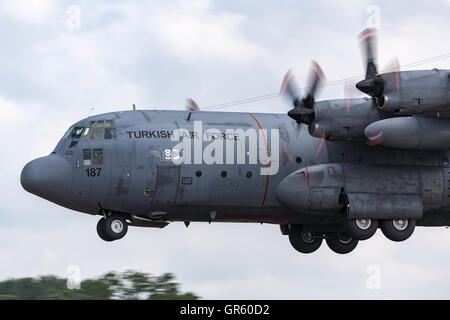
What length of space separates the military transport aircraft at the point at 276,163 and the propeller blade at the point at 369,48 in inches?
1.3

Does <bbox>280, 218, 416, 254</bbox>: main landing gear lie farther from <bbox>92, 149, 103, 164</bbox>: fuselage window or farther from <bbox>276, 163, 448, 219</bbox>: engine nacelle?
<bbox>92, 149, 103, 164</bbox>: fuselage window

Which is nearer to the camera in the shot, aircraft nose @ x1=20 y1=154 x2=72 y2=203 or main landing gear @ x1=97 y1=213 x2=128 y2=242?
aircraft nose @ x1=20 y1=154 x2=72 y2=203

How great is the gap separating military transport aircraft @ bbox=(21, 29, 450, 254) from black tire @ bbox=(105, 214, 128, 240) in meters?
0.03

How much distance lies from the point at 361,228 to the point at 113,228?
692 centimetres

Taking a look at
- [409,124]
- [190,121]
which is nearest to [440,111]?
[409,124]

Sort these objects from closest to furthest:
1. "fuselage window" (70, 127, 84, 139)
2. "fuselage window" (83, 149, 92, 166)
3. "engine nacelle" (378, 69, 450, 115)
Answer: "engine nacelle" (378, 69, 450, 115) < "fuselage window" (83, 149, 92, 166) < "fuselage window" (70, 127, 84, 139)

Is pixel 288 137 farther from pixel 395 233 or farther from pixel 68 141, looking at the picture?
pixel 68 141

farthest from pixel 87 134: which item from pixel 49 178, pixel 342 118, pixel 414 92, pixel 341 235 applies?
pixel 414 92

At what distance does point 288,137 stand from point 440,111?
15.0ft

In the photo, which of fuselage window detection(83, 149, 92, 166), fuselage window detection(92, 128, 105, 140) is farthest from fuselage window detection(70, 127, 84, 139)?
fuselage window detection(83, 149, 92, 166)

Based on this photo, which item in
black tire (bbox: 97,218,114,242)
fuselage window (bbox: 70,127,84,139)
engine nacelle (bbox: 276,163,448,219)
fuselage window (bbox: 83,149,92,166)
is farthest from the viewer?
engine nacelle (bbox: 276,163,448,219)

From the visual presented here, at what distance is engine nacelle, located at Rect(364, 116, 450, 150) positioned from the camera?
22516 millimetres

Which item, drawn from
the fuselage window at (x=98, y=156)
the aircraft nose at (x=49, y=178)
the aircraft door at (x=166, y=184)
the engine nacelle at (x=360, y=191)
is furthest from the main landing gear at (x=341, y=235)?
the aircraft nose at (x=49, y=178)

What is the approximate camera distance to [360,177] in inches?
957
